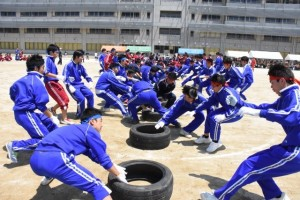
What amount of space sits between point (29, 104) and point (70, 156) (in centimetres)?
196

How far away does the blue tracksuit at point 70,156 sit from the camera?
10.8 ft

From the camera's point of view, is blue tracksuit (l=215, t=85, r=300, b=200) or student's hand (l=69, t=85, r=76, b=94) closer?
blue tracksuit (l=215, t=85, r=300, b=200)

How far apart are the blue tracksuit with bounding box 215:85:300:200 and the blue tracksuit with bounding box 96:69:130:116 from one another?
511 cm

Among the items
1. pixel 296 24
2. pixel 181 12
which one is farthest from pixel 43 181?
pixel 296 24

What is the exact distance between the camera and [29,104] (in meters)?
4.88

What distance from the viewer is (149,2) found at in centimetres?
5653

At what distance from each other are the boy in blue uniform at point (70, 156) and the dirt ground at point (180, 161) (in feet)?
2.90

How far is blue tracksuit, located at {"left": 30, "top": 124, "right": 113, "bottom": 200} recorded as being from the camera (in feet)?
10.8

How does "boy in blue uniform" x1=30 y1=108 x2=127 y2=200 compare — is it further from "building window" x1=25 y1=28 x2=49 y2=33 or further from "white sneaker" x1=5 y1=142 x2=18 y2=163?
"building window" x1=25 y1=28 x2=49 y2=33

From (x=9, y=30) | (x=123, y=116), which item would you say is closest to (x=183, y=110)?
(x=123, y=116)

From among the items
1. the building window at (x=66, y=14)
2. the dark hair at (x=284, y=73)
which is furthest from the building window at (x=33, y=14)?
the dark hair at (x=284, y=73)

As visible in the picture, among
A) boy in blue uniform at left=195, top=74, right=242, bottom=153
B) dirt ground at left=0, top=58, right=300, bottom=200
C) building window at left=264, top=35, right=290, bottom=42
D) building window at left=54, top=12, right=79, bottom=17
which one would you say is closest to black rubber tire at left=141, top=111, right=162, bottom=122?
dirt ground at left=0, top=58, right=300, bottom=200

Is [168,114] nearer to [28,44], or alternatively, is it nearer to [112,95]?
[112,95]

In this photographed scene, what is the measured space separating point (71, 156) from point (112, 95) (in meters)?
5.12
